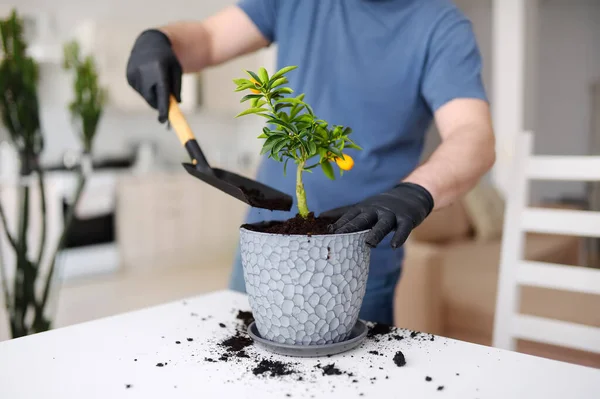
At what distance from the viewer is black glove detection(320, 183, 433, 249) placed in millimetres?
784

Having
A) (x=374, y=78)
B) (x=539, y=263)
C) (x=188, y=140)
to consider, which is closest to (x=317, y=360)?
(x=188, y=140)

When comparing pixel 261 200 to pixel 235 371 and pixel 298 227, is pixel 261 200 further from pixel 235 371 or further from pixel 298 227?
pixel 235 371

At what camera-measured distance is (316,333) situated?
2.52 feet

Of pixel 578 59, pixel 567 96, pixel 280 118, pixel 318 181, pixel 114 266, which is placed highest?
pixel 578 59

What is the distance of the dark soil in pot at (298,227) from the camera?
0.77m

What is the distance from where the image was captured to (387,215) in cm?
82

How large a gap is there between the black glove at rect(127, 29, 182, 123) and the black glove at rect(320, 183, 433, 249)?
441mm

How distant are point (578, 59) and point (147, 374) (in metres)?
7.20

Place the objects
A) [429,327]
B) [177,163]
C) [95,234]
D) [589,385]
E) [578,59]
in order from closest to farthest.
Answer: [589,385] → [429,327] → [95,234] → [177,163] → [578,59]

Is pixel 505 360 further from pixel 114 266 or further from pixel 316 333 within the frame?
pixel 114 266

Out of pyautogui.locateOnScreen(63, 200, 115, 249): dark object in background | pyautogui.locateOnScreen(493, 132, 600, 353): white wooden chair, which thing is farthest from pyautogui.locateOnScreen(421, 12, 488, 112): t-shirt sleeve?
pyautogui.locateOnScreen(63, 200, 115, 249): dark object in background

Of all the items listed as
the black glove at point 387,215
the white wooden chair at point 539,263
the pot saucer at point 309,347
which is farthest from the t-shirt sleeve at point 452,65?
the pot saucer at point 309,347

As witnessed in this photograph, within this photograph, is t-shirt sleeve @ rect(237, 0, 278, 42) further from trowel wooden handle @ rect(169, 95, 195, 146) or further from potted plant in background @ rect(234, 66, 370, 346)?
potted plant in background @ rect(234, 66, 370, 346)

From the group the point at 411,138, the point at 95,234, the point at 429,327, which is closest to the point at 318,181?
the point at 411,138
